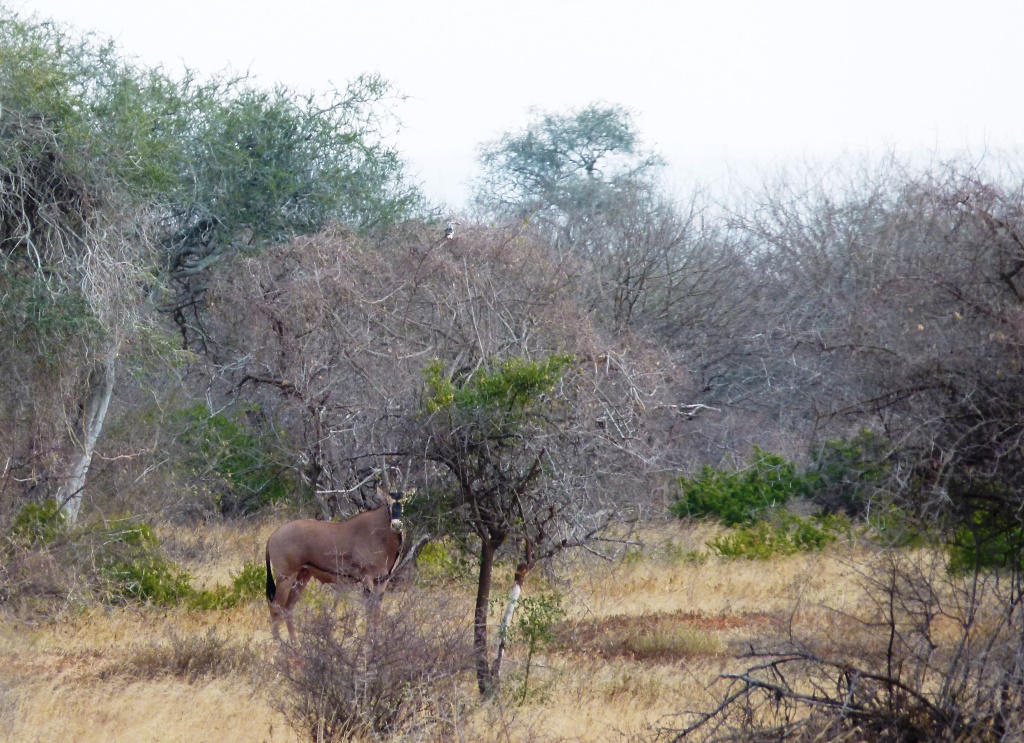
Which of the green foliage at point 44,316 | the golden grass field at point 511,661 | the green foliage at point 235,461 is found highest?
the green foliage at point 44,316

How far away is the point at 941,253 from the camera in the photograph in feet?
20.0

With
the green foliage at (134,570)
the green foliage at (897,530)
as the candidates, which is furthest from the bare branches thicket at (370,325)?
the green foliage at (897,530)

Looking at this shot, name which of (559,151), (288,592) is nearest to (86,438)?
(288,592)

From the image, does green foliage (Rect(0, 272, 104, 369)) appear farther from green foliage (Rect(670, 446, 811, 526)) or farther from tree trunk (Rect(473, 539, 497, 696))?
green foliage (Rect(670, 446, 811, 526))

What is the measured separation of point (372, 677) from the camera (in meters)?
6.45

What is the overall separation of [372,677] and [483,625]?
5.53 ft

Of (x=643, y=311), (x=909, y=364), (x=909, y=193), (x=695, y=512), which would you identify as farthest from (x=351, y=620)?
(x=643, y=311)

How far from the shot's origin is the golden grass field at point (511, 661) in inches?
280

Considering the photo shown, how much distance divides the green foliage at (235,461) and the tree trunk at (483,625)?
6.03 meters

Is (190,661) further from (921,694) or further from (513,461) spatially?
(921,694)

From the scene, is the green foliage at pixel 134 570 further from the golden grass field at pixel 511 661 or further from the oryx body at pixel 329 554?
the oryx body at pixel 329 554

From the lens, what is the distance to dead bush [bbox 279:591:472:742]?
649 cm

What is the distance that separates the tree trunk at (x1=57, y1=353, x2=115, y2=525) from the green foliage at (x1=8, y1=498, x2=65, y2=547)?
0.21 metres

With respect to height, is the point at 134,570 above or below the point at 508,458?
below
